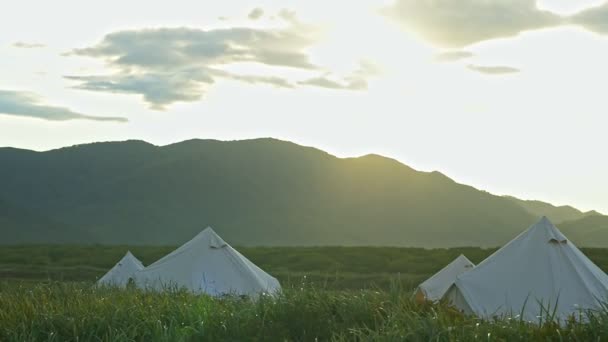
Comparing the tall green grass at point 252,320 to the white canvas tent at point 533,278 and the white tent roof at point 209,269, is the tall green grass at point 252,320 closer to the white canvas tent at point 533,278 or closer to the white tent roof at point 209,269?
the white canvas tent at point 533,278

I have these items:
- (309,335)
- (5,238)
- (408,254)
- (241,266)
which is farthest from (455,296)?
(5,238)

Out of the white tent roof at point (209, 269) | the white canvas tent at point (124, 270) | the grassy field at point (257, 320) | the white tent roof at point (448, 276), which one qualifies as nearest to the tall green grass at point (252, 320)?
the grassy field at point (257, 320)

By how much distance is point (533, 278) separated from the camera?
23969mm

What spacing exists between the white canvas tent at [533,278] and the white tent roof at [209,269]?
832 centimetres

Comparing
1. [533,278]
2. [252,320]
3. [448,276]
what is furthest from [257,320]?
[448,276]

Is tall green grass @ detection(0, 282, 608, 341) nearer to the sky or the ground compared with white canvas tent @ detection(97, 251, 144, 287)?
nearer to the sky

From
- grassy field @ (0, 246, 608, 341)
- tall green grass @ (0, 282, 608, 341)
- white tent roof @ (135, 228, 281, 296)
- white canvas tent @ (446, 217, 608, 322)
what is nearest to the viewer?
grassy field @ (0, 246, 608, 341)

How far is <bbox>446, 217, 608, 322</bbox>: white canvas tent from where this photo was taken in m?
23.7

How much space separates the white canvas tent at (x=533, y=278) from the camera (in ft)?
77.7

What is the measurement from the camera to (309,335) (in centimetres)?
1120

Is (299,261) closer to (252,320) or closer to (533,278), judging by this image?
(533,278)

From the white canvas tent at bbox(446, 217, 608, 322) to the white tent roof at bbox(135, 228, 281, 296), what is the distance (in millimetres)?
8317

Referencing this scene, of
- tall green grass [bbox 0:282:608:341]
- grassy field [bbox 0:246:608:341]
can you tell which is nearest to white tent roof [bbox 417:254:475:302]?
grassy field [bbox 0:246:608:341]

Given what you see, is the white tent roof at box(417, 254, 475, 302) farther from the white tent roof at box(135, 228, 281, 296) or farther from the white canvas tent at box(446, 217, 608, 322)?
the white tent roof at box(135, 228, 281, 296)
